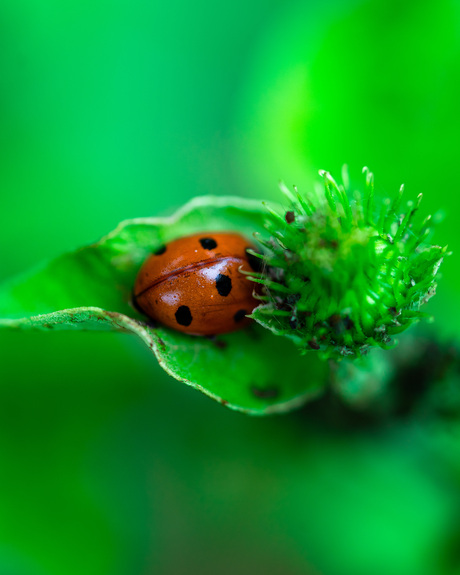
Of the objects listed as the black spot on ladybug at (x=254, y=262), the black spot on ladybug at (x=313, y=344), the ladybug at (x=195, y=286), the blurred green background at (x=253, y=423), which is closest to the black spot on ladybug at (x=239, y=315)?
the ladybug at (x=195, y=286)

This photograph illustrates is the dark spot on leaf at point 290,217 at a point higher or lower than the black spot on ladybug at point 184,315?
higher

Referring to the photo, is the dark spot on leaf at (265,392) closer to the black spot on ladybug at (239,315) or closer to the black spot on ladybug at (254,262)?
the black spot on ladybug at (239,315)

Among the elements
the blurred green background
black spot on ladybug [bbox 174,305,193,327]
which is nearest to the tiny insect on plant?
black spot on ladybug [bbox 174,305,193,327]

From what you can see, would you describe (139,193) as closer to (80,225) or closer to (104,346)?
(80,225)

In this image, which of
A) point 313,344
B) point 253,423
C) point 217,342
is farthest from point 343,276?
point 253,423

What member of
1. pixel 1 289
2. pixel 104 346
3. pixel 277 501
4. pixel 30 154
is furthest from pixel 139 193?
pixel 277 501

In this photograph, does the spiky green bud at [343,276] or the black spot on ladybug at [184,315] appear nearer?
the spiky green bud at [343,276]

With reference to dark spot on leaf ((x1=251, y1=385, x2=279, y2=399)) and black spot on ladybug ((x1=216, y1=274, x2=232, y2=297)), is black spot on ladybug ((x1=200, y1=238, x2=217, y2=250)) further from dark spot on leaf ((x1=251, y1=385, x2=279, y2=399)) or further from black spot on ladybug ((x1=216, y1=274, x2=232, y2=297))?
dark spot on leaf ((x1=251, y1=385, x2=279, y2=399))
